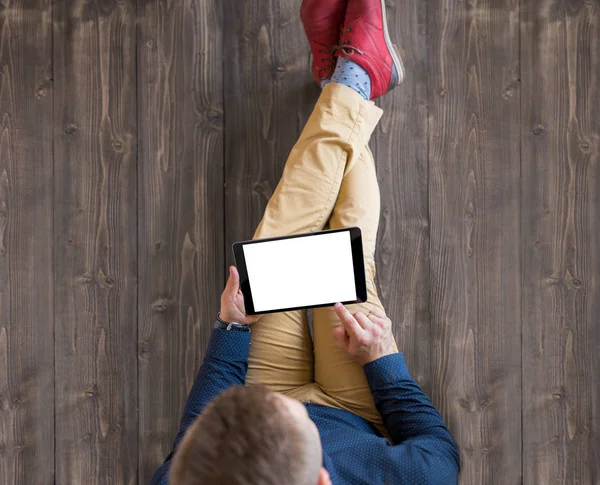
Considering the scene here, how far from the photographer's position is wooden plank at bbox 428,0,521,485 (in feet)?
3.97

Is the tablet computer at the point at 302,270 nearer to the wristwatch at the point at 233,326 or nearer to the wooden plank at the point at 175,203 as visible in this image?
the wristwatch at the point at 233,326

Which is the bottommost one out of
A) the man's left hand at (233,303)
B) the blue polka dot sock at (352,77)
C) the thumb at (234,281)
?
the man's left hand at (233,303)

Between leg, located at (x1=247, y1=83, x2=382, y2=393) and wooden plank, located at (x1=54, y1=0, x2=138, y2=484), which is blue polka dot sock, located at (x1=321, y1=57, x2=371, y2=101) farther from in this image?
wooden plank, located at (x1=54, y1=0, x2=138, y2=484)

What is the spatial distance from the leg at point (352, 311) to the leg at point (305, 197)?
2 centimetres

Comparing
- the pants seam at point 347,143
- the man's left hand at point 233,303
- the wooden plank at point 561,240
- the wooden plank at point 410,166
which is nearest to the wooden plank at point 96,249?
the man's left hand at point 233,303

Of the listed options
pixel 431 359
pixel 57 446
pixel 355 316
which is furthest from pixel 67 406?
pixel 431 359

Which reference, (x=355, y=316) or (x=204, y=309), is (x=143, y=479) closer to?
(x=204, y=309)

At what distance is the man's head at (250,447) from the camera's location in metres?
0.55

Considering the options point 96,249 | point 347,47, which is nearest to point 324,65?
point 347,47

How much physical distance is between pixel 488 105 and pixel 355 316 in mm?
583

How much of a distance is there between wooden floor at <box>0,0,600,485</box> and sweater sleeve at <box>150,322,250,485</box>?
0.86ft

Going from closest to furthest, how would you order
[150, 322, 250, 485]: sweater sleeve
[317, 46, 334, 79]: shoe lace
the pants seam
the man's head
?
the man's head < [150, 322, 250, 485]: sweater sleeve < the pants seam < [317, 46, 334, 79]: shoe lace

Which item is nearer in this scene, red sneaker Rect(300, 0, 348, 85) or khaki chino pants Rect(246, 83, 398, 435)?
khaki chino pants Rect(246, 83, 398, 435)

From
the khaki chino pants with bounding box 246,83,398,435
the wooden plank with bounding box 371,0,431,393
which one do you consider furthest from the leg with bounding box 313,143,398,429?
the wooden plank with bounding box 371,0,431,393
